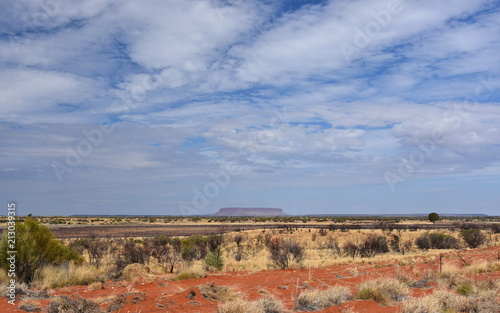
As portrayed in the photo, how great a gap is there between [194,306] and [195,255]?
14.5m

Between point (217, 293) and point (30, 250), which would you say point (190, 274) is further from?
point (30, 250)

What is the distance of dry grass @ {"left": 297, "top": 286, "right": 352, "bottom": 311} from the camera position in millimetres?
10766

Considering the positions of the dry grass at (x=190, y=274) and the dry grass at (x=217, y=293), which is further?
the dry grass at (x=190, y=274)

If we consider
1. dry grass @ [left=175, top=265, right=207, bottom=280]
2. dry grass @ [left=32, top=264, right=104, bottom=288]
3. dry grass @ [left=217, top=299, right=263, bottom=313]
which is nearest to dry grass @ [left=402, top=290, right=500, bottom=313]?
dry grass @ [left=217, top=299, right=263, bottom=313]

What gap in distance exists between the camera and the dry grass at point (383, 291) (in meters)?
11.6

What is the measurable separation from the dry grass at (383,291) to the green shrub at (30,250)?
39.7ft

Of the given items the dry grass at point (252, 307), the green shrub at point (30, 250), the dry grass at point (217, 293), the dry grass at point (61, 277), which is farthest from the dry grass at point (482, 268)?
the green shrub at point (30, 250)

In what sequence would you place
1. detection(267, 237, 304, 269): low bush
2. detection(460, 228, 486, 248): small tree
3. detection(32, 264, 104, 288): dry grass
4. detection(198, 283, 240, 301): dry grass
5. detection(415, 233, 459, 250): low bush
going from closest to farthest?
detection(198, 283, 240, 301): dry grass, detection(32, 264, 104, 288): dry grass, detection(267, 237, 304, 269): low bush, detection(460, 228, 486, 248): small tree, detection(415, 233, 459, 250): low bush

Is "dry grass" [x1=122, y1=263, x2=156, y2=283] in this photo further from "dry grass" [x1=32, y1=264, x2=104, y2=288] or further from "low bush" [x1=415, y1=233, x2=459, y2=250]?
"low bush" [x1=415, y1=233, x2=459, y2=250]

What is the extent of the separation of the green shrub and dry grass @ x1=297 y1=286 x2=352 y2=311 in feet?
34.3

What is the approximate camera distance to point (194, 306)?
11.2 m

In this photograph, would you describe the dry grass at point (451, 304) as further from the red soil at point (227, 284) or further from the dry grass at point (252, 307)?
the dry grass at point (252, 307)

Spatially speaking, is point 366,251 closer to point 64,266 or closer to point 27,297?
point 64,266

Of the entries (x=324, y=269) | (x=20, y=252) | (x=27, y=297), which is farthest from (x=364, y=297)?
(x=20, y=252)
